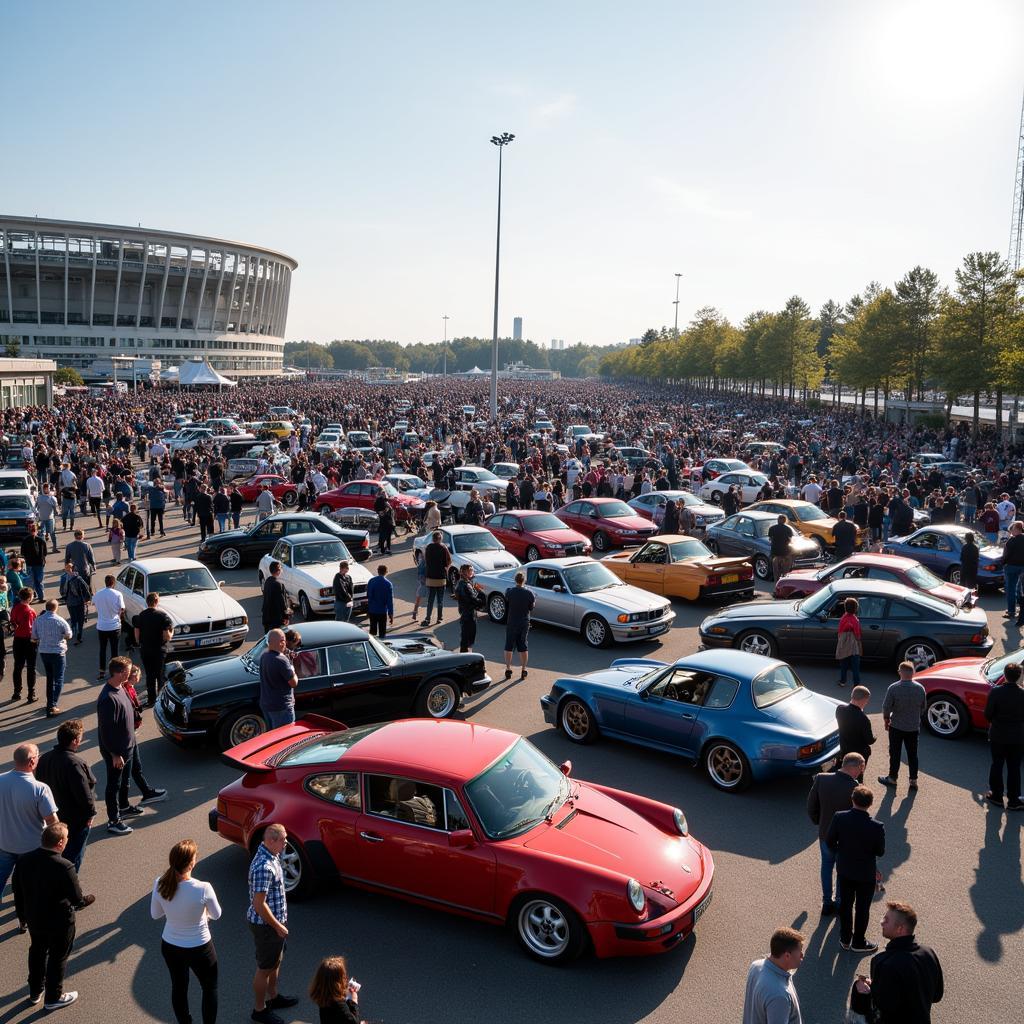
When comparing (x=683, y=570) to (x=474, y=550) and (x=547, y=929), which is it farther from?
(x=547, y=929)

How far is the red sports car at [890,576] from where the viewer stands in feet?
44.4

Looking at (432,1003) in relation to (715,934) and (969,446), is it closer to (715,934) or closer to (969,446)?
(715,934)

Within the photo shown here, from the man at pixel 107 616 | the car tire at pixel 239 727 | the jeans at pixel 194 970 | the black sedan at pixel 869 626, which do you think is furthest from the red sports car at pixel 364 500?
the jeans at pixel 194 970


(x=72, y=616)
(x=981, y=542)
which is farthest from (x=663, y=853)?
(x=981, y=542)

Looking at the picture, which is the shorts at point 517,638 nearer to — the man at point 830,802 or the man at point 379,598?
the man at point 379,598

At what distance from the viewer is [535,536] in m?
19.7

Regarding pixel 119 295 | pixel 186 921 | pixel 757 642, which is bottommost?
pixel 757 642

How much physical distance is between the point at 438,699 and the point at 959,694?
20.5ft

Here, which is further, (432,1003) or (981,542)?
(981,542)

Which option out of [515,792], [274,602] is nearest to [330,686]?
[274,602]

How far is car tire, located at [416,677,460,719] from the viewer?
416 inches

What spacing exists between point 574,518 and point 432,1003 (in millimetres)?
17584

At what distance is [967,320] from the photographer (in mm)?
44031

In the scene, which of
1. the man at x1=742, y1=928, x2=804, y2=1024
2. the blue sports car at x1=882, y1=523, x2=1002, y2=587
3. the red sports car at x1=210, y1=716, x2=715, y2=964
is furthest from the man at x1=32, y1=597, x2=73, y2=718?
the blue sports car at x1=882, y1=523, x2=1002, y2=587
